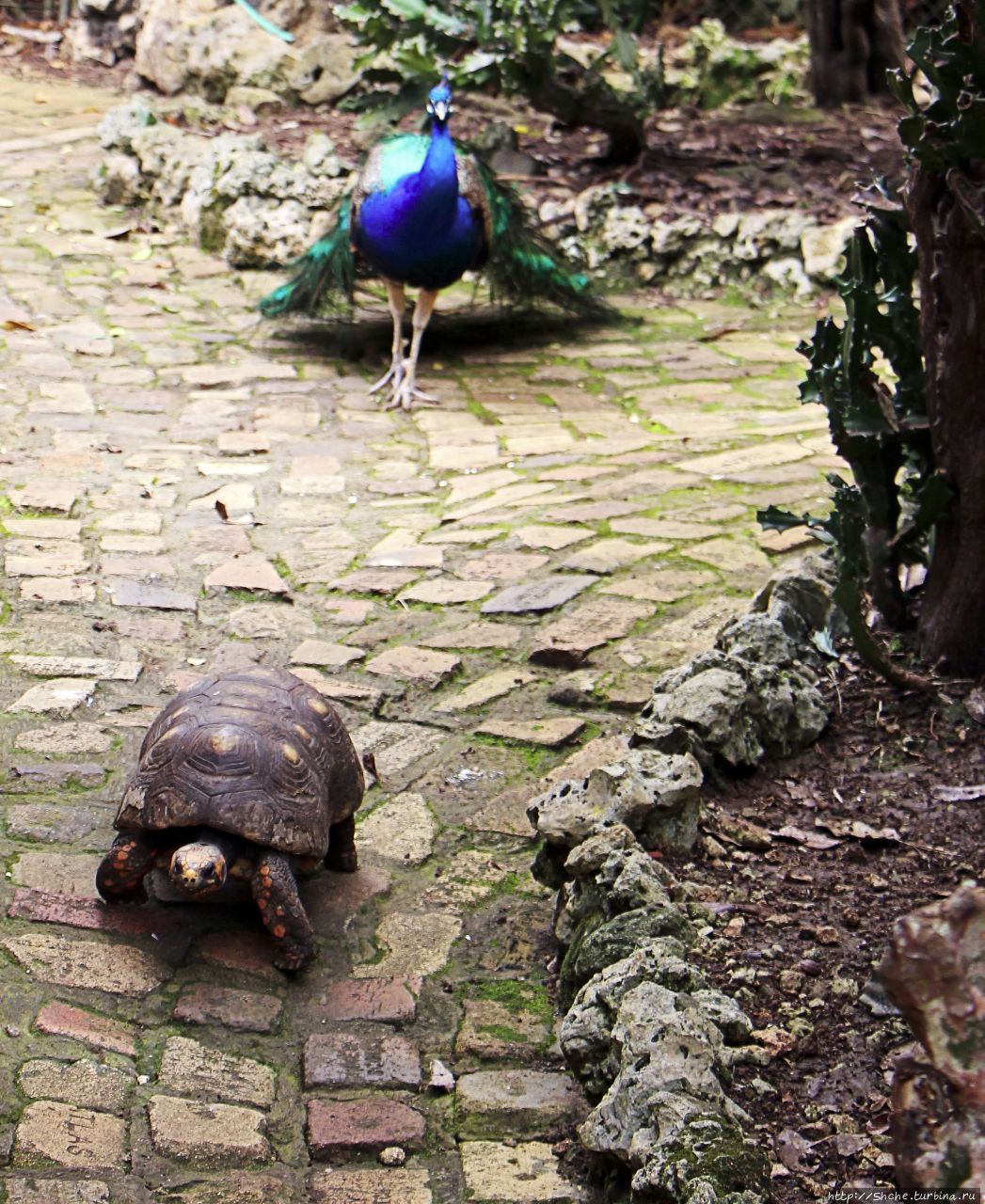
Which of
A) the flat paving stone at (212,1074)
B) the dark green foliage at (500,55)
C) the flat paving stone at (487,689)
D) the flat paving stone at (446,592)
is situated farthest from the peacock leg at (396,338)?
the flat paving stone at (212,1074)

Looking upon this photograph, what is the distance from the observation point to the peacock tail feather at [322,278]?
775 cm

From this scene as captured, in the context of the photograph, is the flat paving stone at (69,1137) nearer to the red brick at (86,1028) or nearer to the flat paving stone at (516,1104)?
the red brick at (86,1028)

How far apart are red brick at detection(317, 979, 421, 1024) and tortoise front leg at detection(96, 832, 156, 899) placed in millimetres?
476

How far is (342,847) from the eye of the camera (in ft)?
11.6

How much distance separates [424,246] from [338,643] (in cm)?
303

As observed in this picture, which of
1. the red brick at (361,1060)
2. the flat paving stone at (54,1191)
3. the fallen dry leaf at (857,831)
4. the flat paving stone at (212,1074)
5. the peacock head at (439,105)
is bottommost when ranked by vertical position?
the red brick at (361,1060)

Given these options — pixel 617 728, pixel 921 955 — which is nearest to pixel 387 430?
pixel 617 728

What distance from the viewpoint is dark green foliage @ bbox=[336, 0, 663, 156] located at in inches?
344

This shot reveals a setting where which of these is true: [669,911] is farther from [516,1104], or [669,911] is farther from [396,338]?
[396,338]

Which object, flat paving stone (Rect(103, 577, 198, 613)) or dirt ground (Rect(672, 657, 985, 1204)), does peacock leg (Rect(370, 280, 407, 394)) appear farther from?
dirt ground (Rect(672, 657, 985, 1204))

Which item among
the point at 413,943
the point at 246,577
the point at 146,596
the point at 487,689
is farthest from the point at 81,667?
the point at 413,943

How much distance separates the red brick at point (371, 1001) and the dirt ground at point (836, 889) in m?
0.64

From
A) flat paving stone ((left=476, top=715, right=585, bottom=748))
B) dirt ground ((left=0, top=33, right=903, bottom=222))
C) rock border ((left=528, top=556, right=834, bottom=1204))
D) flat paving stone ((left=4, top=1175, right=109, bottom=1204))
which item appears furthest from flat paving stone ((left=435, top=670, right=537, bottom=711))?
dirt ground ((left=0, top=33, right=903, bottom=222))

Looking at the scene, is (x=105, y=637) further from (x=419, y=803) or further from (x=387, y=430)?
(x=387, y=430)
